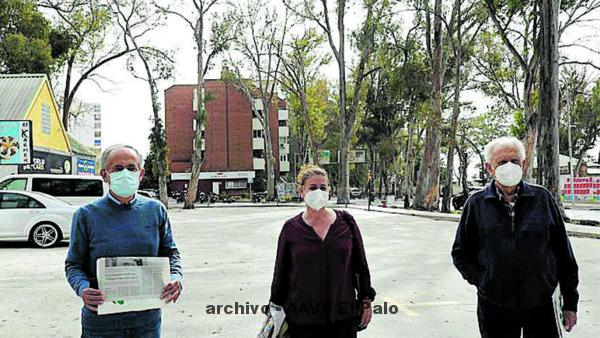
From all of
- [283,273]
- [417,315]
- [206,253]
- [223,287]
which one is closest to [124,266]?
[283,273]

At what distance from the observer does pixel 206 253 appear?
1307cm

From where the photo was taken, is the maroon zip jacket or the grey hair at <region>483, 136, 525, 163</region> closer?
the maroon zip jacket

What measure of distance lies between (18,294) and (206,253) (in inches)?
202

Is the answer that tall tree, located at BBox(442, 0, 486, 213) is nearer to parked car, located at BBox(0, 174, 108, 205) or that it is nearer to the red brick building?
parked car, located at BBox(0, 174, 108, 205)

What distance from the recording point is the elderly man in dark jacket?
11.4 ft

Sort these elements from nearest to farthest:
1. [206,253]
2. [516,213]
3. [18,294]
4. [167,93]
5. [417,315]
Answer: [516,213] → [417,315] → [18,294] → [206,253] → [167,93]

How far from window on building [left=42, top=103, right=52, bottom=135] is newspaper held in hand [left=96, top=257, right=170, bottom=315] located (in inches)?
1088

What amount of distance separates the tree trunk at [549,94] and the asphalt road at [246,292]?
5672 millimetres

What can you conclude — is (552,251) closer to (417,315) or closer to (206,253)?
(417,315)

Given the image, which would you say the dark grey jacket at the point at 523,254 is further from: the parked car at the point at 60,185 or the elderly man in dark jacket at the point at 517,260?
the parked car at the point at 60,185

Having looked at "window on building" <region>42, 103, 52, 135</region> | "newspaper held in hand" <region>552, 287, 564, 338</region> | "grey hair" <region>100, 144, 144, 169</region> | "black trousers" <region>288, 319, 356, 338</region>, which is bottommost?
"black trousers" <region>288, 319, 356, 338</region>

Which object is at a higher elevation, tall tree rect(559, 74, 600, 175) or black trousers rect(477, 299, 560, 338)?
tall tree rect(559, 74, 600, 175)

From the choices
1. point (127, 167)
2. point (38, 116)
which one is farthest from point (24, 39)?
point (127, 167)

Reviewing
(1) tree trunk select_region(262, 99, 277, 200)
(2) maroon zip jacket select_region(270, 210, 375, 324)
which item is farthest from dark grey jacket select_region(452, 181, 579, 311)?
(1) tree trunk select_region(262, 99, 277, 200)
